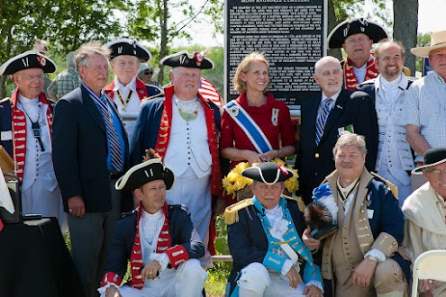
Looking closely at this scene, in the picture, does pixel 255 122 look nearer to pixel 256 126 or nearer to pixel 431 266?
pixel 256 126

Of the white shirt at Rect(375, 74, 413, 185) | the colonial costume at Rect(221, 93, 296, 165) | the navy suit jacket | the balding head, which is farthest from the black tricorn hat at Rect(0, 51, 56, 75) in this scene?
the white shirt at Rect(375, 74, 413, 185)

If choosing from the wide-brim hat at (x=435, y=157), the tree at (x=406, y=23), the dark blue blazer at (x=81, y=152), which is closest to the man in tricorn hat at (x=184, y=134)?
the dark blue blazer at (x=81, y=152)

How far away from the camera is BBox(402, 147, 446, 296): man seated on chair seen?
19.0ft

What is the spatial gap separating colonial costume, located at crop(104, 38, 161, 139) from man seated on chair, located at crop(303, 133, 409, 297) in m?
2.24

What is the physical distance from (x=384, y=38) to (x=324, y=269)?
2.54 meters

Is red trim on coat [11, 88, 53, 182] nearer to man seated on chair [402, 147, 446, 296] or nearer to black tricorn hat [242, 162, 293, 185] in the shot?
black tricorn hat [242, 162, 293, 185]

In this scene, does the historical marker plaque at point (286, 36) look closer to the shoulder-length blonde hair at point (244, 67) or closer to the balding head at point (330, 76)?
the shoulder-length blonde hair at point (244, 67)

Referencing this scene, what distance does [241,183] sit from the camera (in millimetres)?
6680

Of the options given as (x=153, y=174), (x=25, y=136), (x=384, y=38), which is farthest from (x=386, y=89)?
(x=25, y=136)

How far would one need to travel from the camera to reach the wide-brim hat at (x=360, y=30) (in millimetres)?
7523

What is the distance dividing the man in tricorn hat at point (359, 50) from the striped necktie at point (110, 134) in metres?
2.14

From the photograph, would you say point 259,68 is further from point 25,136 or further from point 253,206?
point 25,136

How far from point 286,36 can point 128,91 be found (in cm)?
157

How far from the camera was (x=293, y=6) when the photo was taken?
7.87 meters
